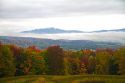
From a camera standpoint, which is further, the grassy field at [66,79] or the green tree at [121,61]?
the green tree at [121,61]

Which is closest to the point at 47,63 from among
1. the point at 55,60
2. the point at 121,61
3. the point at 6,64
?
the point at 55,60

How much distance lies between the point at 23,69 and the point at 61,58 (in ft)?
42.7

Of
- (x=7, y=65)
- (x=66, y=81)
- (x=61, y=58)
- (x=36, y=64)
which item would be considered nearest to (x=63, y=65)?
(x=61, y=58)

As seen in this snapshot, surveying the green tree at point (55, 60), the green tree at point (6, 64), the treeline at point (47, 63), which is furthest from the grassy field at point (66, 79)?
the green tree at point (55, 60)

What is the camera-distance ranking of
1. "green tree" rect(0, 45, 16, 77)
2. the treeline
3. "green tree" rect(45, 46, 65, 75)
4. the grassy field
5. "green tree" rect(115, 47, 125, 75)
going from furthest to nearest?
"green tree" rect(45, 46, 65, 75)
"green tree" rect(115, 47, 125, 75)
the treeline
"green tree" rect(0, 45, 16, 77)
the grassy field

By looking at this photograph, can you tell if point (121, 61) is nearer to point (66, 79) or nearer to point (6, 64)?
point (66, 79)

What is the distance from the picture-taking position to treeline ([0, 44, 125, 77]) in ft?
279

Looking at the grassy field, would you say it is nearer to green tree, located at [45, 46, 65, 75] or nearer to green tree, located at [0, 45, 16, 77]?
green tree, located at [0, 45, 16, 77]

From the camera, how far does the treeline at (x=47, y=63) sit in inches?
3347

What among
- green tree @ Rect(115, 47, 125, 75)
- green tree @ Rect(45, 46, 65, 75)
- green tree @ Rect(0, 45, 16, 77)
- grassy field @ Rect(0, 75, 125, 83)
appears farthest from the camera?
green tree @ Rect(45, 46, 65, 75)

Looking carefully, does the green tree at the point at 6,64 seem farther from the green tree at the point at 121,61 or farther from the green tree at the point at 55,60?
the green tree at the point at 121,61

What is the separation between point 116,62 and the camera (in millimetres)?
95438

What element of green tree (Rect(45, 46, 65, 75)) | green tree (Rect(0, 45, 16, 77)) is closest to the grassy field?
green tree (Rect(0, 45, 16, 77))

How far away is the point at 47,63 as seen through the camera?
96.2 meters
